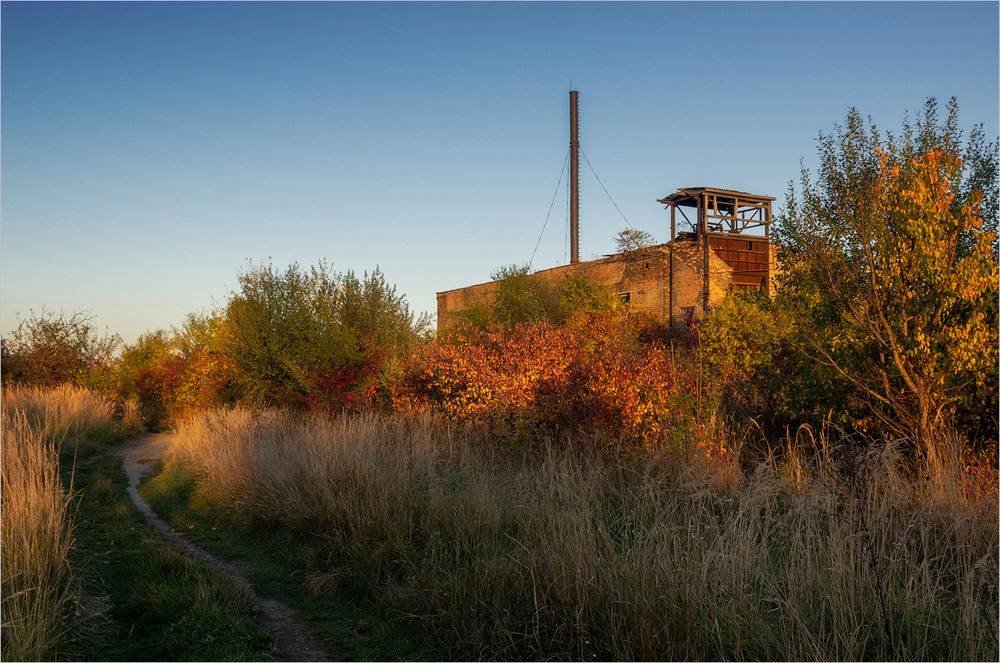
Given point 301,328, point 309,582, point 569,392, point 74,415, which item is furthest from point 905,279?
point 74,415

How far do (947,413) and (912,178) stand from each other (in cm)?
267

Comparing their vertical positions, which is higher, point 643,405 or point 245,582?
point 643,405

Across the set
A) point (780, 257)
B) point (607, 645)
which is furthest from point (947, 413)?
point (607, 645)

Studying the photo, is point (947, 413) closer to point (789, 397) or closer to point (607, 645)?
point (789, 397)

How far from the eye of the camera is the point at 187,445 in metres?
13.0

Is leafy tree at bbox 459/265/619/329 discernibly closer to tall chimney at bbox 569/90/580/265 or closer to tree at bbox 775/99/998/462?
tall chimney at bbox 569/90/580/265

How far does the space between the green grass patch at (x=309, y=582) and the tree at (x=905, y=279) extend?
5351mm

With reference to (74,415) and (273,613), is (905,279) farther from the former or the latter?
(74,415)

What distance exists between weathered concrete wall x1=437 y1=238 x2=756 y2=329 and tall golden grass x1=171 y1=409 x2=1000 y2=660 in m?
18.7

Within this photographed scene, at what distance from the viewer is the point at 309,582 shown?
5.95 meters

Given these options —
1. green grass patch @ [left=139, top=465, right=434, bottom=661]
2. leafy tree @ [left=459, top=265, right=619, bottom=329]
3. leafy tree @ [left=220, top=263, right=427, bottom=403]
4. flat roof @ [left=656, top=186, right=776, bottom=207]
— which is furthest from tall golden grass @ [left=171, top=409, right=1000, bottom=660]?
flat roof @ [left=656, top=186, right=776, bottom=207]

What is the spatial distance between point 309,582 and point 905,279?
7.08m

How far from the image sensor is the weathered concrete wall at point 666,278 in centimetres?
2719

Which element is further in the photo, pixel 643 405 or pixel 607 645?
pixel 643 405
